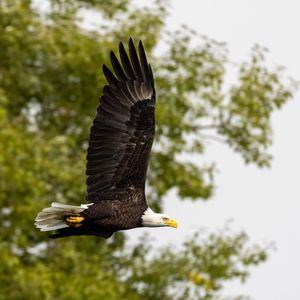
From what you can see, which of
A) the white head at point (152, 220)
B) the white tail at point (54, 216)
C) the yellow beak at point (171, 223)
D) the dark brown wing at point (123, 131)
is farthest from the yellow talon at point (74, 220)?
the yellow beak at point (171, 223)

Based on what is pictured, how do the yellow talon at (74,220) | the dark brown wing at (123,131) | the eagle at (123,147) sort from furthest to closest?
1. the dark brown wing at (123,131)
2. the eagle at (123,147)
3. the yellow talon at (74,220)

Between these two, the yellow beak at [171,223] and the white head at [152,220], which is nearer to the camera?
the white head at [152,220]

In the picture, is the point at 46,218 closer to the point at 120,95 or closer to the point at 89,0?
the point at 120,95

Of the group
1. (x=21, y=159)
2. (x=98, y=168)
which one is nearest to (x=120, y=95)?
(x=98, y=168)

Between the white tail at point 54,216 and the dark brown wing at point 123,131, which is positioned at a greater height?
the dark brown wing at point 123,131

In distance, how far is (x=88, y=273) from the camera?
62.4 ft

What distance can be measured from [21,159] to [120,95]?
3.31 metres

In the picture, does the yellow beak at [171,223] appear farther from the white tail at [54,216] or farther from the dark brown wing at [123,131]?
the white tail at [54,216]

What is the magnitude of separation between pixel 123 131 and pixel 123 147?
6.1 inches

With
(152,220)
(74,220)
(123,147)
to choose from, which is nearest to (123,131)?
(123,147)

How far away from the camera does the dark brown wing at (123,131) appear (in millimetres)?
15203

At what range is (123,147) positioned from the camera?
50.3ft

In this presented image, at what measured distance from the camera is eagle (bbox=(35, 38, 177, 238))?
49.2ft

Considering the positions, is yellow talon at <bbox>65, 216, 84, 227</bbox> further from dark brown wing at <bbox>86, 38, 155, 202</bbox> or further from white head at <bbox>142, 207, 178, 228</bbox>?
white head at <bbox>142, 207, 178, 228</bbox>
